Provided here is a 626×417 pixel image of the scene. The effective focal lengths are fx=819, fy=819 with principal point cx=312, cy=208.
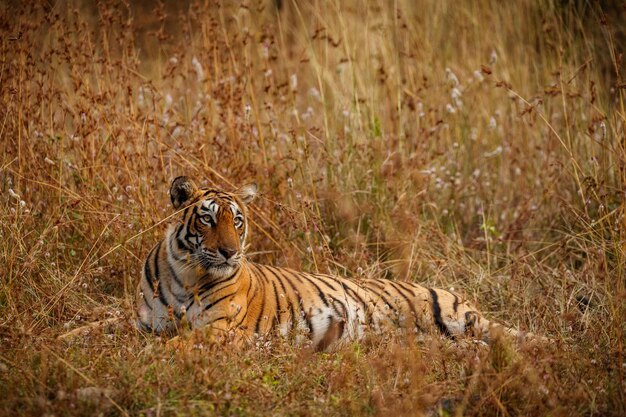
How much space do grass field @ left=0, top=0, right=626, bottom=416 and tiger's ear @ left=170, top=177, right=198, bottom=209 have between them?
0.51 m

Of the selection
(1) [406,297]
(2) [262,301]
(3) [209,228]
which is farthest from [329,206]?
(3) [209,228]

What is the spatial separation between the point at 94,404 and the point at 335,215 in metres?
3.15

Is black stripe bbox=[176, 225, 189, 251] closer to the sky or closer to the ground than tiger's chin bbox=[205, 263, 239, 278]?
closer to the sky

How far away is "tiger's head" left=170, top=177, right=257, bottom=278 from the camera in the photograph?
185 inches

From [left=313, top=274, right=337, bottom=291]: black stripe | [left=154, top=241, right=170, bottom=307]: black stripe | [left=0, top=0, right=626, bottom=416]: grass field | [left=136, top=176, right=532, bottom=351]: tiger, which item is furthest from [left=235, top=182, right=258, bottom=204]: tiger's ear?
[left=313, top=274, right=337, bottom=291]: black stripe

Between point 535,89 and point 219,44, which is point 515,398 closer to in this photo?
point 219,44

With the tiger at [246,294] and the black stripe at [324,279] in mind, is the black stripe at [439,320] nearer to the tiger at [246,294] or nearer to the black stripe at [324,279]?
the tiger at [246,294]

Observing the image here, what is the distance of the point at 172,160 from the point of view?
591cm

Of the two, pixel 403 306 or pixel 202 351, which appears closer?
pixel 202 351

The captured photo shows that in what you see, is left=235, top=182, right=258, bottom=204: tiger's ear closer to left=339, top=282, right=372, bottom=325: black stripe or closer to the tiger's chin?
the tiger's chin

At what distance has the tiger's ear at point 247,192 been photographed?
202 inches

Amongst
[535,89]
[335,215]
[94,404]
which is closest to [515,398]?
[94,404]

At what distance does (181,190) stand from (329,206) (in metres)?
1.72

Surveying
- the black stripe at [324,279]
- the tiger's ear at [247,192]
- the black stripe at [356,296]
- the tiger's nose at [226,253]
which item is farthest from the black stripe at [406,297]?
the tiger's nose at [226,253]
